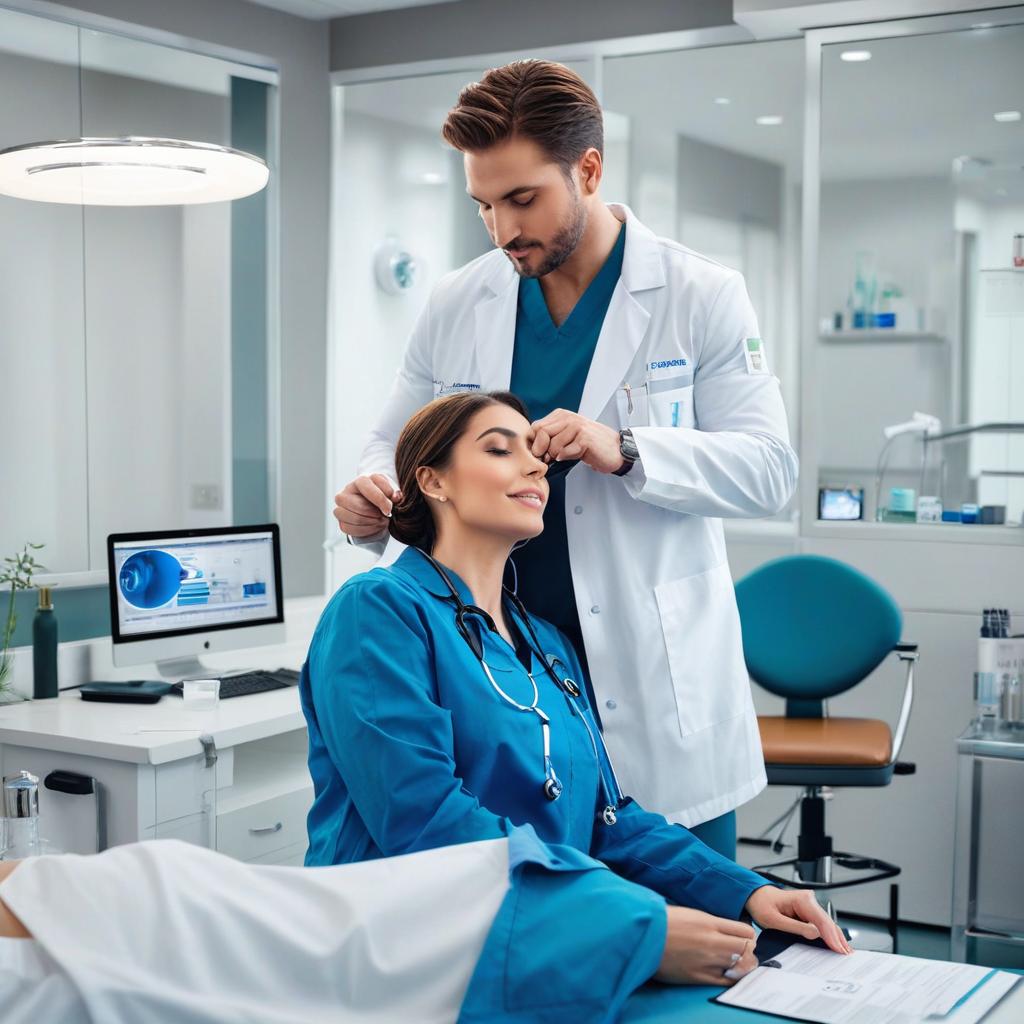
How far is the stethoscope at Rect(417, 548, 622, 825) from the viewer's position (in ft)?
5.20

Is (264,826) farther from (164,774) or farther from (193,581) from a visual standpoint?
(193,581)

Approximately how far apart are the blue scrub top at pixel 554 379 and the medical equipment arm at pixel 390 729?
0.32 metres

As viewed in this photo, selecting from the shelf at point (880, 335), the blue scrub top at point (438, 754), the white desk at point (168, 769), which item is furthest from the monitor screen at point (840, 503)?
the blue scrub top at point (438, 754)

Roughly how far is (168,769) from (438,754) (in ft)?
4.23

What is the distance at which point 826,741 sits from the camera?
3.07 metres

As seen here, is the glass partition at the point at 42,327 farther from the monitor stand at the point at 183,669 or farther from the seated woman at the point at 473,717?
the seated woman at the point at 473,717

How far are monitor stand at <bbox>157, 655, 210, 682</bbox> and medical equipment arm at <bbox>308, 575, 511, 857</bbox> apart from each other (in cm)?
173

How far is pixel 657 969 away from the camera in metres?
1.33

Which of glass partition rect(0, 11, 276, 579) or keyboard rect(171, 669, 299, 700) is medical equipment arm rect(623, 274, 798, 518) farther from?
glass partition rect(0, 11, 276, 579)

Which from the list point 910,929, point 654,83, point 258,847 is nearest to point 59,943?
point 258,847

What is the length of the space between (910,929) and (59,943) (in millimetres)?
2873

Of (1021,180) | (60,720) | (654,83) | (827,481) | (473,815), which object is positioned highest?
(654,83)

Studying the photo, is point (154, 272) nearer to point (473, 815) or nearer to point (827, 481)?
point (827, 481)

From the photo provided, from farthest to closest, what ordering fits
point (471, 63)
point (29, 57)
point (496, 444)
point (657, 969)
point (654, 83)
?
1. point (654, 83)
2. point (471, 63)
3. point (29, 57)
4. point (496, 444)
5. point (657, 969)
